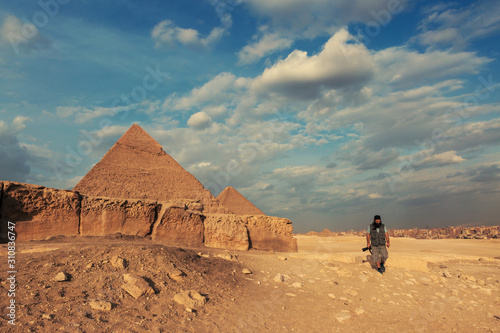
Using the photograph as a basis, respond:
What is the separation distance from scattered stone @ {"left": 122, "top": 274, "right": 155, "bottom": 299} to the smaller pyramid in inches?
964

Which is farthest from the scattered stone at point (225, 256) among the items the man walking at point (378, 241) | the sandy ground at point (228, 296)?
the man walking at point (378, 241)

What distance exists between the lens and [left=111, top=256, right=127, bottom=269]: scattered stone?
4773 mm

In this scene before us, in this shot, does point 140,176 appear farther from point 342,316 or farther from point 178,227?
point 342,316

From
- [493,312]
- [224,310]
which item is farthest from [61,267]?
[493,312]

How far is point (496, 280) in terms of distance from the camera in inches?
359

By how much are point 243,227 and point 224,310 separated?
5.78m

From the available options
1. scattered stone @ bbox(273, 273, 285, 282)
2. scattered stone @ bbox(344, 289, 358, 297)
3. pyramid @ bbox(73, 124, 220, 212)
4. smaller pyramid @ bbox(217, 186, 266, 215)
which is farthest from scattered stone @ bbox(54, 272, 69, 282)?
smaller pyramid @ bbox(217, 186, 266, 215)

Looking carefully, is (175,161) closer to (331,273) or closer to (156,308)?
(331,273)

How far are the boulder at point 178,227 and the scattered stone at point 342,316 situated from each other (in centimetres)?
546

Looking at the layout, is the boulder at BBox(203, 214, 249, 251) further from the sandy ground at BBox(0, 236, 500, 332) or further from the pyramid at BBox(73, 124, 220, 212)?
the pyramid at BBox(73, 124, 220, 212)

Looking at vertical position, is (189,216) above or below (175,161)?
below

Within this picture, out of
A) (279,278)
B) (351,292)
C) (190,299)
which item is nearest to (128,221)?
(279,278)

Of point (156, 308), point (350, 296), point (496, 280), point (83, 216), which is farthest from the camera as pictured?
point (496, 280)

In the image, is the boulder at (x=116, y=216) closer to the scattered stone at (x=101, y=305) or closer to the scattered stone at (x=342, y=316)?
the scattered stone at (x=101, y=305)
